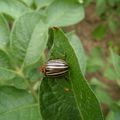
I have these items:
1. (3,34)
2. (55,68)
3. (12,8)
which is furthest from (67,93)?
(12,8)

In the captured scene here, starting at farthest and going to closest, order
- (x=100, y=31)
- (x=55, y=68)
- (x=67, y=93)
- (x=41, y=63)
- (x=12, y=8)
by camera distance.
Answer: (x=100, y=31), (x=12, y=8), (x=41, y=63), (x=55, y=68), (x=67, y=93)

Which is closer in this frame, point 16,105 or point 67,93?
point 67,93

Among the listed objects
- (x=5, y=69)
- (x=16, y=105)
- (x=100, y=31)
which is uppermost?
Result: (x=5, y=69)

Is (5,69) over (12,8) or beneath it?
beneath

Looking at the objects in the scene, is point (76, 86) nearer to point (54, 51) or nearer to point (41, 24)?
point (54, 51)

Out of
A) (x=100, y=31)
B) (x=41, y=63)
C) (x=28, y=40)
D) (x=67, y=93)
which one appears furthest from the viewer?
(x=100, y=31)

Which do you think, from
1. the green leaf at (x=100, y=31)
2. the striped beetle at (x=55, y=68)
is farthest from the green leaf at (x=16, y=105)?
the green leaf at (x=100, y=31)

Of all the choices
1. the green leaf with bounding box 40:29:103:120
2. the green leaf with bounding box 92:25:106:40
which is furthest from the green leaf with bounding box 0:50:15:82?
the green leaf with bounding box 92:25:106:40

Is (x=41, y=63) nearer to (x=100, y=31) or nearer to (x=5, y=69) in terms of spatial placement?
(x=5, y=69)
